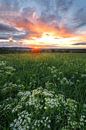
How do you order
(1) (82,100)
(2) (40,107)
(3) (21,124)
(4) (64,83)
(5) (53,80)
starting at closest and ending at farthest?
1. (3) (21,124)
2. (2) (40,107)
3. (1) (82,100)
4. (4) (64,83)
5. (5) (53,80)

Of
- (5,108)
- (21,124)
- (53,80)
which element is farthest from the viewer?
(53,80)

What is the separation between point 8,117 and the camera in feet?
22.7

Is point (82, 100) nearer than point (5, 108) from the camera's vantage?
No

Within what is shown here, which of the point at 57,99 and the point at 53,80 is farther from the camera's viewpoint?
the point at 53,80

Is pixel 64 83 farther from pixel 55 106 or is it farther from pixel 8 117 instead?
pixel 55 106

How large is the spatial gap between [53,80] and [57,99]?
4.84 meters

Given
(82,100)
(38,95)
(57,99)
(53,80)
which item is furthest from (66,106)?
(53,80)

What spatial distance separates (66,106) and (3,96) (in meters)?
2.76

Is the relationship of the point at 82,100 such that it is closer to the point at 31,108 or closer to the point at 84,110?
the point at 84,110

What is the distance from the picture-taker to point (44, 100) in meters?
6.33

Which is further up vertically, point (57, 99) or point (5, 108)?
point (57, 99)

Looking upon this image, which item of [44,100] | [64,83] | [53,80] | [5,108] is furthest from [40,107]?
[53,80]

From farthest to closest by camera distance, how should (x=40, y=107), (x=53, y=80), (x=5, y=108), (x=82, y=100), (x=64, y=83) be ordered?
(x=53, y=80) → (x=64, y=83) → (x=82, y=100) → (x=5, y=108) → (x=40, y=107)

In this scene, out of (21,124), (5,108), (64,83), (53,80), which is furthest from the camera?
(53,80)
